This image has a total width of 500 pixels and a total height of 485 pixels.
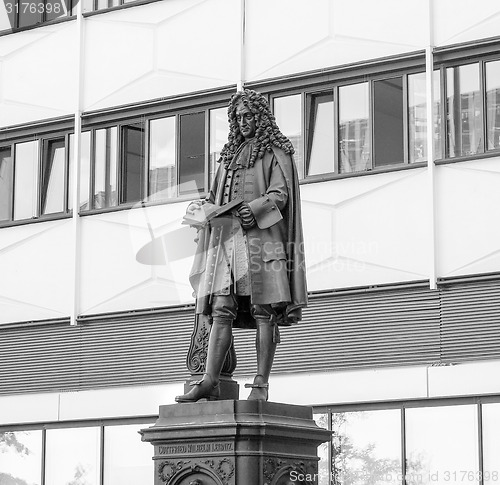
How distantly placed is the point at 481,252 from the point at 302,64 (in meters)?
4.87

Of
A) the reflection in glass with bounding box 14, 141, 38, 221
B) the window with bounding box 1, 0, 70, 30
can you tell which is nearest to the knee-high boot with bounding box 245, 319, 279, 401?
the reflection in glass with bounding box 14, 141, 38, 221

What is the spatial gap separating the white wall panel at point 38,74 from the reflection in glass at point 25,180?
1.90ft

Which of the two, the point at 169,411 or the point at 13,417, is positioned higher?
the point at 13,417

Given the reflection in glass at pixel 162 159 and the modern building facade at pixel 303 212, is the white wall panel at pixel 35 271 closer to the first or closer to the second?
the modern building facade at pixel 303 212

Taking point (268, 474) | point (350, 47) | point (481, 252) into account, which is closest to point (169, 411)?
point (268, 474)

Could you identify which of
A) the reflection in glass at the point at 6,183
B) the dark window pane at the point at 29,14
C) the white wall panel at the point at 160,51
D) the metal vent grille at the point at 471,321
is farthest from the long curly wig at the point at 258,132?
the dark window pane at the point at 29,14

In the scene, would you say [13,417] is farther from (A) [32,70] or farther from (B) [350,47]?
(B) [350,47]

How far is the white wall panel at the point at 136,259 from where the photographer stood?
26.8 m

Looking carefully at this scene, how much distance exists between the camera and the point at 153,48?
27.7 m

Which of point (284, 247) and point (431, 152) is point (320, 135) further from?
point (284, 247)

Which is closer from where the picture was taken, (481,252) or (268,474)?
(268,474)

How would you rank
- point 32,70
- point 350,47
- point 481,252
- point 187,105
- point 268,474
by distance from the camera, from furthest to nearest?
point 32,70 < point 187,105 < point 350,47 < point 481,252 < point 268,474

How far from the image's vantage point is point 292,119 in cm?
2605

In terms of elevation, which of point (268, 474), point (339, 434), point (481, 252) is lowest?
point (268, 474)
